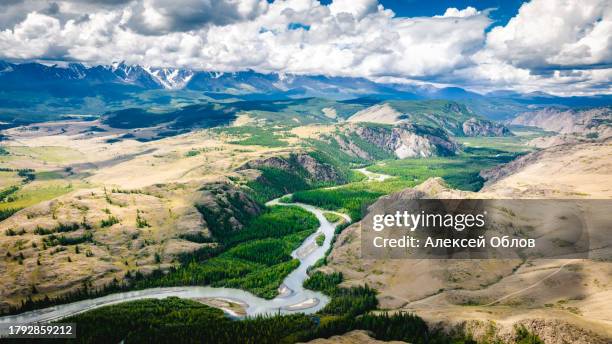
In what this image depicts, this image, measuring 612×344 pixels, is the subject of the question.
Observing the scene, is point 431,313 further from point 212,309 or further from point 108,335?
point 108,335

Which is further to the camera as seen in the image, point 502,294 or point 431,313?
point 502,294

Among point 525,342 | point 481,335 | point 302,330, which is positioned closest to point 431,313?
point 481,335

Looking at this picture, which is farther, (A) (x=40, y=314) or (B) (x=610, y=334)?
(A) (x=40, y=314)

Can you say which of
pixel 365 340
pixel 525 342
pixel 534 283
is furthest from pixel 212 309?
pixel 534 283

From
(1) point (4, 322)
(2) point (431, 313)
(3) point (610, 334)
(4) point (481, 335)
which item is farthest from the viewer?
(1) point (4, 322)

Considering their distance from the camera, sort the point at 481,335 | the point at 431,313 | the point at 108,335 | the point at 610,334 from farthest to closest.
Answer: the point at 431,313, the point at 108,335, the point at 481,335, the point at 610,334

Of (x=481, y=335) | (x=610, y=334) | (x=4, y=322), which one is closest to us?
(x=610, y=334)

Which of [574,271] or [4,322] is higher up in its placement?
[574,271]

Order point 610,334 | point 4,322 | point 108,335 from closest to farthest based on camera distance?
point 610,334, point 108,335, point 4,322

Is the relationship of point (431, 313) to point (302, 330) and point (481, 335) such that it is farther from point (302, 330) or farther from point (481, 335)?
point (302, 330)
